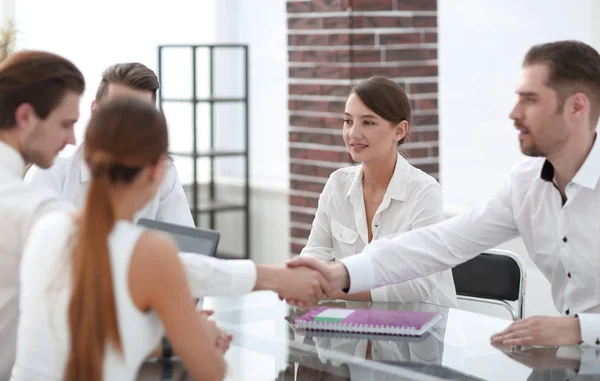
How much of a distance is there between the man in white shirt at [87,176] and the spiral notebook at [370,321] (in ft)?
2.14

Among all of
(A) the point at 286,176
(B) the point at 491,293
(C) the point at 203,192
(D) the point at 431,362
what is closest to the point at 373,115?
(B) the point at 491,293

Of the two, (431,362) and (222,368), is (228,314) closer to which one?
(431,362)

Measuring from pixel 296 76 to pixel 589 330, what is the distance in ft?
8.67

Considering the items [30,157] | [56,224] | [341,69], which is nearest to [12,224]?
[30,157]

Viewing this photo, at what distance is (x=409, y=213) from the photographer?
3.06 metres

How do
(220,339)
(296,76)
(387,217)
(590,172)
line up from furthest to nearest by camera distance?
(296,76) < (387,217) < (590,172) < (220,339)

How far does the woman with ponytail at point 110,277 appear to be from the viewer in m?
1.53

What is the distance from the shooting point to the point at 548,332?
221 cm

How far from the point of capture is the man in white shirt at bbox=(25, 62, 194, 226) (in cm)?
288

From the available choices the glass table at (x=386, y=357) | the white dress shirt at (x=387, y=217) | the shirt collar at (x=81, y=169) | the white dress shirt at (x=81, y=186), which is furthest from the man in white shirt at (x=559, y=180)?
Result: the shirt collar at (x=81, y=169)

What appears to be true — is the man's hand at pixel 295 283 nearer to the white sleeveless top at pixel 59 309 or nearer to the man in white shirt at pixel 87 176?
the man in white shirt at pixel 87 176

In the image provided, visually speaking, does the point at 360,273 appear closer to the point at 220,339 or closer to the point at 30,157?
the point at 220,339

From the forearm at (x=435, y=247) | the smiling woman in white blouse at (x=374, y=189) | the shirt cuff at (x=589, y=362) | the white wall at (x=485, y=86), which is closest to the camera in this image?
the shirt cuff at (x=589, y=362)

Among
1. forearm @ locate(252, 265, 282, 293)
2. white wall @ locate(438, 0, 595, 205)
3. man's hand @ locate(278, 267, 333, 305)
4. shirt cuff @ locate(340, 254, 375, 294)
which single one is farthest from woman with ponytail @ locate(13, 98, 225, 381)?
white wall @ locate(438, 0, 595, 205)
